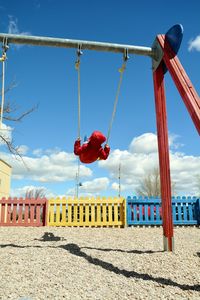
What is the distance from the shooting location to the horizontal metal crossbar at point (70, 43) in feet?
18.5

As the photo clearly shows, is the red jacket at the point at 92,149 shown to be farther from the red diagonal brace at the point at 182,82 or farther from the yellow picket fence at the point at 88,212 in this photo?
the yellow picket fence at the point at 88,212

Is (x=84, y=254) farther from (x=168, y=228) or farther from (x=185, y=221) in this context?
(x=185, y=221)

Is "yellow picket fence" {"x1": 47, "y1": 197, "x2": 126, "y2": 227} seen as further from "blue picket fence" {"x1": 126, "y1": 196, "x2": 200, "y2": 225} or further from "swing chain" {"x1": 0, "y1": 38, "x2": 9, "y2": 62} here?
"swing chain" {"x1": 0, "y1": 38, "x2": 9, "y2": 62}

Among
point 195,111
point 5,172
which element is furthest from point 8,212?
point 5,172

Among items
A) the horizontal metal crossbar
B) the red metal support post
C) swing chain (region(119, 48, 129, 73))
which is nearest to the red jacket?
the red metal support post

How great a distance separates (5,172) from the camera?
94.4 ft

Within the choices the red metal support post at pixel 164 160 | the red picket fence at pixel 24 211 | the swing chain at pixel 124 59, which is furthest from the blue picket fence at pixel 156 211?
the swing chain at pixel 124 59

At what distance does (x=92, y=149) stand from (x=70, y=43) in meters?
2.23

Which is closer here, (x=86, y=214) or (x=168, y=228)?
(x=168, y=228)

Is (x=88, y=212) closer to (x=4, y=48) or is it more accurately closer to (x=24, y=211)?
(x=24, y=211)

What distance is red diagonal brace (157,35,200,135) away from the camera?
3.97 metres

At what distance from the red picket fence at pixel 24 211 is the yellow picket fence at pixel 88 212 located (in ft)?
1.00

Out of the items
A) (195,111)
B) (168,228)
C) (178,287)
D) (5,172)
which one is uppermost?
(5,172)

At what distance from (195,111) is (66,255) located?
3.31 meters
